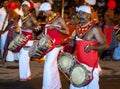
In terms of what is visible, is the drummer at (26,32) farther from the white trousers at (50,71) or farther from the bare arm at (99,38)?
the bare arm at (99,38)

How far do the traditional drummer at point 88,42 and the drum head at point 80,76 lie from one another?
301 mm

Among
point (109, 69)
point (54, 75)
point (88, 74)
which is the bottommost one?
point (109, 69)

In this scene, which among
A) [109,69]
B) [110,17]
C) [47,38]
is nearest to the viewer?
[47,38]

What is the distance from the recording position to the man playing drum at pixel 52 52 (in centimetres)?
823

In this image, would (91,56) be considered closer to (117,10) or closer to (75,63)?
(75,63)

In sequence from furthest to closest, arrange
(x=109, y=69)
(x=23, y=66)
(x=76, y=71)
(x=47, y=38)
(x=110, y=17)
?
1. (x=110, y=17)
2. (x=109, y=69)
3. (x=23, y=66)
4. (x=47, y=38)
5. (x=76, y=71)

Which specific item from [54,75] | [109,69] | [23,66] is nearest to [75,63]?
[54,75]

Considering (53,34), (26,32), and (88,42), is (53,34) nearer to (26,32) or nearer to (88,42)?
(26,32)

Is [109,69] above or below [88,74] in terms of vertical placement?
below

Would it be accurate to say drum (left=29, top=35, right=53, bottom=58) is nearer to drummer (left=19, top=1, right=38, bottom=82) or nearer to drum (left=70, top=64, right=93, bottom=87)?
drum (left=70, top=64, right=93, bottom=87)

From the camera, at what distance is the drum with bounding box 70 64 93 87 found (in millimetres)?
6156

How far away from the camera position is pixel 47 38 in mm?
7707

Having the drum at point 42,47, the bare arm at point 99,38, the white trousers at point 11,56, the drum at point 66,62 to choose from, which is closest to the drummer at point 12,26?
the white trousers at point 11,56

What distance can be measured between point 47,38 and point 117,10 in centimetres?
945
